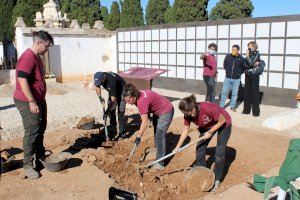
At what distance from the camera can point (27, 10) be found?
27.3 metres

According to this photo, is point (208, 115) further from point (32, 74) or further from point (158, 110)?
point (32, 74)

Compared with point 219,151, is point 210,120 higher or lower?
higher

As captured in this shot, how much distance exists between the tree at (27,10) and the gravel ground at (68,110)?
48.7 feet

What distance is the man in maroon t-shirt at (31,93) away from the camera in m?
4.73

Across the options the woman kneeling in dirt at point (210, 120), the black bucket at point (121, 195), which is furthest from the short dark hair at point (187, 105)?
the black bucket at point (121, 195)

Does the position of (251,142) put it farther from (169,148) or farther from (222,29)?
(222,29)

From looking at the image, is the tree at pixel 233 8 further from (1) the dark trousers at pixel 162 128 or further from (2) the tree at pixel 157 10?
(1) the dark trousers at pixel 162 128

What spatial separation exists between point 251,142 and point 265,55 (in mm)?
4528

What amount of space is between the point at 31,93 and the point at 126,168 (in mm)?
1730

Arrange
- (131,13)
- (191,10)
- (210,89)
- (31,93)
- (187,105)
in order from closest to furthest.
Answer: (187,105) < (31,93) < (210,89) < (191,10) < (131,13)

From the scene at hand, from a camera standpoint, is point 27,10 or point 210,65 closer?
point 210,65

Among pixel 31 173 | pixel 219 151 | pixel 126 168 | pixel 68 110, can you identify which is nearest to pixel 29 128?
pixel 31 173

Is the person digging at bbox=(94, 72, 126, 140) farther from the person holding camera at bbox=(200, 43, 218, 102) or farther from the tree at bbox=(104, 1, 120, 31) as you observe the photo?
the tree at bbox=(104, 1, 120, 31)

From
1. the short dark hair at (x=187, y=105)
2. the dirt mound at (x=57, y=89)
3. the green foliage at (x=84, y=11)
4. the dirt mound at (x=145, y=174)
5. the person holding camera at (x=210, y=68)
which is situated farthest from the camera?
the green foliage at (x=84, y=11)
